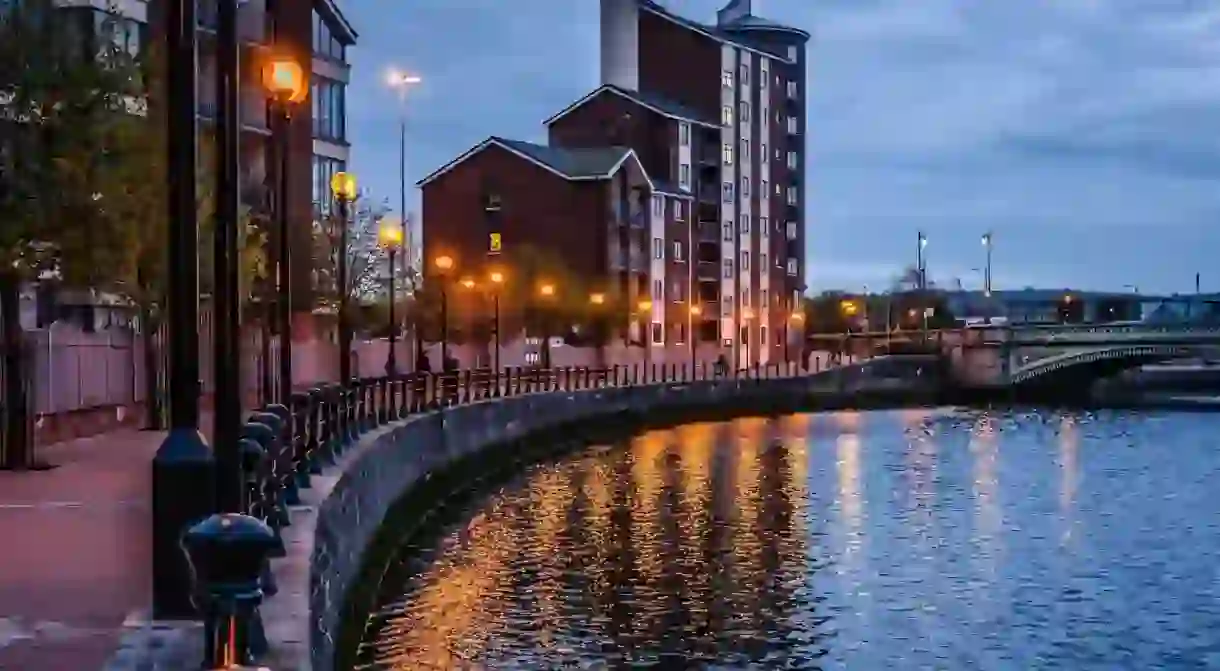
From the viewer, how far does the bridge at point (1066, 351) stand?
93562 mm

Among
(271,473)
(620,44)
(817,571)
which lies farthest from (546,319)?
(271,473)

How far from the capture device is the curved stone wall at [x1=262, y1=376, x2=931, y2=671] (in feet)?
39.3

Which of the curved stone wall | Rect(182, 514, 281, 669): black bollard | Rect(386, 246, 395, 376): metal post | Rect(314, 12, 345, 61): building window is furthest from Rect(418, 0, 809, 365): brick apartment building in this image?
Rect(182, 514, 281, 669): black bollard

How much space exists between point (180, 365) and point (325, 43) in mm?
53533

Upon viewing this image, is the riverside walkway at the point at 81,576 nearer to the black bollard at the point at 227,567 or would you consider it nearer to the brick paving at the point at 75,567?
the brick paving at the point at 75,567

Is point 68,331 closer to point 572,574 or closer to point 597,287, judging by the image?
point 572,574

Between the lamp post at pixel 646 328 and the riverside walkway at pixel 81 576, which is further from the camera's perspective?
the lamp post at pixel 646 328

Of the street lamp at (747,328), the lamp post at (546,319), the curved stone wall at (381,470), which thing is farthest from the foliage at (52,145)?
the street lamp at (747,328)

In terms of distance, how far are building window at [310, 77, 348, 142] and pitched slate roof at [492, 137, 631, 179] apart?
62.7 ft

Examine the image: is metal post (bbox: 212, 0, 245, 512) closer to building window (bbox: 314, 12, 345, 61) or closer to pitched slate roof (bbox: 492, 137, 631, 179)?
building window (bbox: 314, 12, 345, 61)

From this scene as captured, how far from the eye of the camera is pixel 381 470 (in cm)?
2716

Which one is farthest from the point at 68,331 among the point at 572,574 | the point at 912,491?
the point at 912,491

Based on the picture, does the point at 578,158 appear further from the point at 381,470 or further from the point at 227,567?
the point at 227,567

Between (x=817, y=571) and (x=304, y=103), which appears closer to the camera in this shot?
(x=817, y=571)
